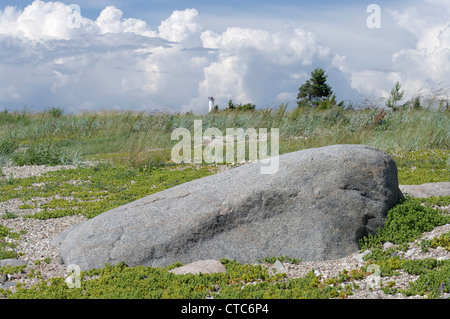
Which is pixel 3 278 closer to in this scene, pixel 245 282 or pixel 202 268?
pixel 202 268

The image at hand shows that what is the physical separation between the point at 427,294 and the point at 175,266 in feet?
8.85

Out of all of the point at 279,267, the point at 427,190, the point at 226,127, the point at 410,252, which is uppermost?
the point at 226,127

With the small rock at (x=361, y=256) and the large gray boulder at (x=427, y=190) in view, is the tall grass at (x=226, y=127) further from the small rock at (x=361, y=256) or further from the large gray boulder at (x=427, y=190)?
the small rock at (x=361, y=256)

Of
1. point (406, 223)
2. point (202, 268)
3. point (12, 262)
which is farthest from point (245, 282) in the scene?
point (12, 262)

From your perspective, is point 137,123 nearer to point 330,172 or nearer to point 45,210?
point 45,210

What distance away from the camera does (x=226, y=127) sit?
58.3 ft

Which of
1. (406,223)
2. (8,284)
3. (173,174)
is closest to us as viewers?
(8,284)

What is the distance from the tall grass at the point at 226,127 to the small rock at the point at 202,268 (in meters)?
6.79

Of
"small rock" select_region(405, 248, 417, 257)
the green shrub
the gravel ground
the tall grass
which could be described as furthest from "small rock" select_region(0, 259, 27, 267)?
the tall grass

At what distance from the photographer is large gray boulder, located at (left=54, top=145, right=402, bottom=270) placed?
17.5 feet

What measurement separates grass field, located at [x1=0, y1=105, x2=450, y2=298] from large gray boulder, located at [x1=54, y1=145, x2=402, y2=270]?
34cm

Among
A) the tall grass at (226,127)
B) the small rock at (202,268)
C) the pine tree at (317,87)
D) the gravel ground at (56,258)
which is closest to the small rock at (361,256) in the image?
the gravel ground at (56,258)

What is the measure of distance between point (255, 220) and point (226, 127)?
12.4m
